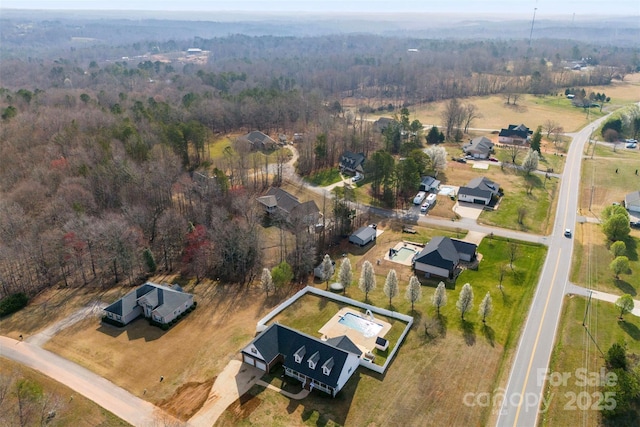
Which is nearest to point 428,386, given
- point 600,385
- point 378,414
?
point 378,414

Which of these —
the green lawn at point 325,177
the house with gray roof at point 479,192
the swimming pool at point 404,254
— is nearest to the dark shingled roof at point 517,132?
the house with gray roof at point 479,192

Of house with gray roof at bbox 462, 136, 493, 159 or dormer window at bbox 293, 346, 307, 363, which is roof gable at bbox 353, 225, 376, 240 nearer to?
dormer window at bbox 293, 346, 307, 363

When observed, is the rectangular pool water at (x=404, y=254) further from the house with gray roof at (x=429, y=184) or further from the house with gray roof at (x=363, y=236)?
the house with gray roof at (x=429, y=184)

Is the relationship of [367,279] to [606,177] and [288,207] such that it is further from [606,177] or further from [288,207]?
[606,177]

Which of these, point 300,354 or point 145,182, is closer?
point 300,354

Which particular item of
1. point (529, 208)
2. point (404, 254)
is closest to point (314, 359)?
point (404, 254)
